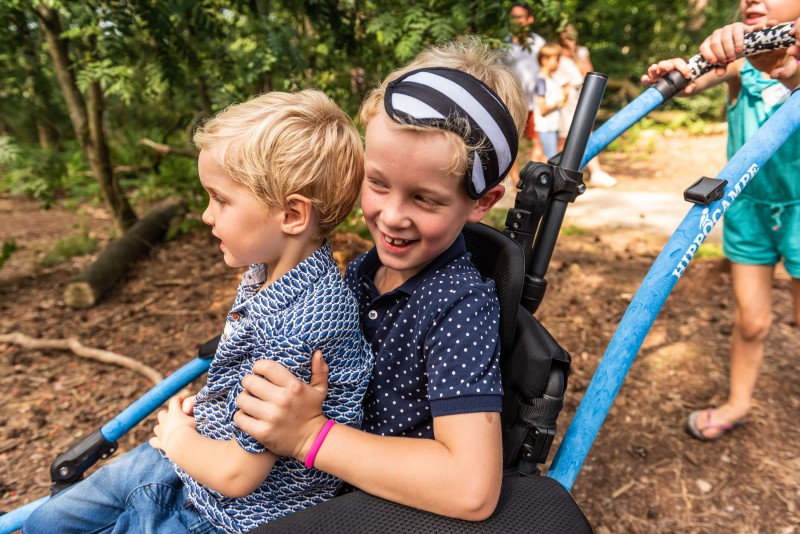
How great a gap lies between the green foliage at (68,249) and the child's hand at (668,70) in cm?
452

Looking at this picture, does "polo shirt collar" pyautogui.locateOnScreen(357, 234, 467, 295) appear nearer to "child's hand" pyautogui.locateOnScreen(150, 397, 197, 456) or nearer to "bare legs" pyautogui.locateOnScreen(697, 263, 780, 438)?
"child's hand" pyautogui.locateOnScreen(150, 397, 197, 456)

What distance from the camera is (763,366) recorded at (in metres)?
3.13

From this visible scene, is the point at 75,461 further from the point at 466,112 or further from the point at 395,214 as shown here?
the point at 466,112

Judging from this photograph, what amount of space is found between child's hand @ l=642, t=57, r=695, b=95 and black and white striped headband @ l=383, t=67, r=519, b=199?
2.62ft

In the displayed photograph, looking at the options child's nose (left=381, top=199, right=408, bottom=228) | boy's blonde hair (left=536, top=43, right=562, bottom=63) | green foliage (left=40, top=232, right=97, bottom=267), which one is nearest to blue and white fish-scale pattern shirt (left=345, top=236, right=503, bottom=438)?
child's nose (left=381, top=199, right=408, bottom=228)

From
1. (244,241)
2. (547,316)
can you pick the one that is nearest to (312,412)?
(244,241)

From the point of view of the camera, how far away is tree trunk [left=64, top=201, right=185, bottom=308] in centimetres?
373

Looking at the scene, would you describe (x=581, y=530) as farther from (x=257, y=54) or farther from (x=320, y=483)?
(x=257, y=54)

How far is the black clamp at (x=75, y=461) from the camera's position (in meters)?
1.68

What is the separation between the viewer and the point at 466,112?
43.5 inches

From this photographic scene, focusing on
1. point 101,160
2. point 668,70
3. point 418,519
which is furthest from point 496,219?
point 418,519

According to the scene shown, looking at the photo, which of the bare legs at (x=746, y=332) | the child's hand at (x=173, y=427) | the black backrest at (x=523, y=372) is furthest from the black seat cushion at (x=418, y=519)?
the bare legs at (x=746, y=332)

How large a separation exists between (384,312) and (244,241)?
0.35 metres

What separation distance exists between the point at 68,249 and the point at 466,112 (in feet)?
15.2
